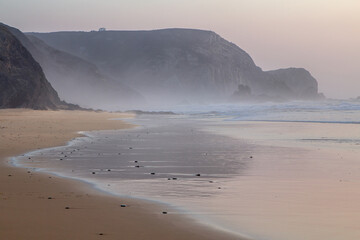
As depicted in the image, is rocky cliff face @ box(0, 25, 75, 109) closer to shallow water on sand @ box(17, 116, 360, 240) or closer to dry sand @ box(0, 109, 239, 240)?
shallow water on sand @ box(17, 116, 360, 240)

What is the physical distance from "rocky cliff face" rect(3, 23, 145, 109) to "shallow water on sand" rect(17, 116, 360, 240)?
77059 mm

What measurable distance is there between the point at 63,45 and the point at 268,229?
19198 centimetres

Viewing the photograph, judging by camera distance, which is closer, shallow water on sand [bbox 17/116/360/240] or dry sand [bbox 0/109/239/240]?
dry sand [bbox 0/109/239/240]

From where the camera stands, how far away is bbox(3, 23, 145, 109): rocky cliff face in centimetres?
9831

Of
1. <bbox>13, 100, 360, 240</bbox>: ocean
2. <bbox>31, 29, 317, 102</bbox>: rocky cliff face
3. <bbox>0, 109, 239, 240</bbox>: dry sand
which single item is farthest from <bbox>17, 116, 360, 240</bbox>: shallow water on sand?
<bbox>31, 29, 317, 102</bbox>: rocky cliff face

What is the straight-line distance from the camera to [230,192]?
9.23 m

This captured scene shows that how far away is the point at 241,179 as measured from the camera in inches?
426

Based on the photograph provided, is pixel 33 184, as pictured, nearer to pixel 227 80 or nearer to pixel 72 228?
pixel 72 228

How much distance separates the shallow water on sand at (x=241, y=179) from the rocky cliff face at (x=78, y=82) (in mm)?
77059

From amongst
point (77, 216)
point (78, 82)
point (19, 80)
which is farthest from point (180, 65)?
point (77, 216)

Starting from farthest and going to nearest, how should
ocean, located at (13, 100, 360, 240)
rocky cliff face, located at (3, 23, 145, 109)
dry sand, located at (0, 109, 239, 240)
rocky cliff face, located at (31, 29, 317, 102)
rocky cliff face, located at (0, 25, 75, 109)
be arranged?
rocky cliff face, located at (31, 29, 317, 102), rocky cliff face, located at (3, 23, 145, 109), rocky cliff face, located at (0, 25, 75, 109), ocean, located at (13, 100, 360, 240), dry sand, located at (0, 109, 239, 240)

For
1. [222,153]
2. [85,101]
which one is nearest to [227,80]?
[85,101]

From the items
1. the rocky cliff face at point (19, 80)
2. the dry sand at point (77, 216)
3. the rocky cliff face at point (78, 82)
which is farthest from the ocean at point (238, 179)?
the rocky cliff face at point (78, 82)

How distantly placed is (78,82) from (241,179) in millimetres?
102155
